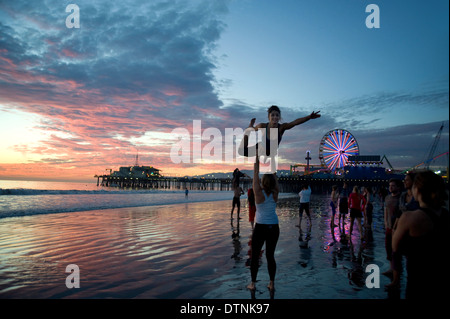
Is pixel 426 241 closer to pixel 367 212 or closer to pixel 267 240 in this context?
pixel 267 240

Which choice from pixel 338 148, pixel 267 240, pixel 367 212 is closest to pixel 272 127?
pixel 267 240

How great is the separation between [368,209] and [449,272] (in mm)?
10433

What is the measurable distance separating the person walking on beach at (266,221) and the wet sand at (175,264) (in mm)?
464

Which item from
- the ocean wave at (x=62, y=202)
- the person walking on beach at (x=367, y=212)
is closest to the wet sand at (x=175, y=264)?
the person walking on beach at (x=367, y=212)

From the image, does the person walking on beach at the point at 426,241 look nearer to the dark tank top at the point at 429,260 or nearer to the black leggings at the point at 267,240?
the dark tank top at the point at 429,260

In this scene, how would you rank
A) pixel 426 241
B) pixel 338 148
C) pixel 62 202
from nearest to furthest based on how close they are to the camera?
pixel 426 241
pixel 62 202
pixel 338 148

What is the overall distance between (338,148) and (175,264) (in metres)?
69.6

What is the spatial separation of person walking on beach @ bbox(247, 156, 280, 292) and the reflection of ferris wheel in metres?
68.0

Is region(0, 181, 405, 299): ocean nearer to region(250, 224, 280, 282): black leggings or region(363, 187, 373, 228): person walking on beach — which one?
region(250, 224, 280, 282): black leggings

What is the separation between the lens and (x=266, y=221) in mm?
4172
